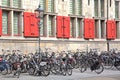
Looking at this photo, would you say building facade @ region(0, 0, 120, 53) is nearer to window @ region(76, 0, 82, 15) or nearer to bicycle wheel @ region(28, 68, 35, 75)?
window @ region(76, 0, 82, 15)

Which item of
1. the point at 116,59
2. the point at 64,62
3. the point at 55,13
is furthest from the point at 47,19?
the point at 64,62

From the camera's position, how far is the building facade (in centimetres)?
2520

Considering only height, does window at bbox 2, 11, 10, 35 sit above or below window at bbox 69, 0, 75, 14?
below

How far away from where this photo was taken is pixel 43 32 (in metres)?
28.0

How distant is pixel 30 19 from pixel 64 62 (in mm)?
7305

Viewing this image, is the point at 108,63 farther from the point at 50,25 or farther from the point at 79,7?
the point at 79,7

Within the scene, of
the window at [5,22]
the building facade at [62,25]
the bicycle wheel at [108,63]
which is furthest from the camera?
the building facade at [62,25]

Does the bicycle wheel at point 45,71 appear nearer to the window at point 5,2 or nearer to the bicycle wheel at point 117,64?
the bicycle wheel at point 117,64

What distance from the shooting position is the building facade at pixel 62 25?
82.7 feet

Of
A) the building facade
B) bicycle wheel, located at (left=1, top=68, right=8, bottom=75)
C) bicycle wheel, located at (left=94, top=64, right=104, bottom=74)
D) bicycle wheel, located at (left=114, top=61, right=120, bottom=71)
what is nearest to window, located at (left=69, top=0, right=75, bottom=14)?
the building facade

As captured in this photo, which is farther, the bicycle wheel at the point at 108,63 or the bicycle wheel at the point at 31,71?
the bicycle wheel at the point at 108,63

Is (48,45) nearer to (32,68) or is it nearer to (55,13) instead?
(55,13)

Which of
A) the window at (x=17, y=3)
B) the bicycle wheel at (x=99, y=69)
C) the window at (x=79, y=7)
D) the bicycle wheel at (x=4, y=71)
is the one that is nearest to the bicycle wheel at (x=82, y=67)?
the bicycle wheel at (x=99, y=69)

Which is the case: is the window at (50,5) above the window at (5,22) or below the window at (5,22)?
above
